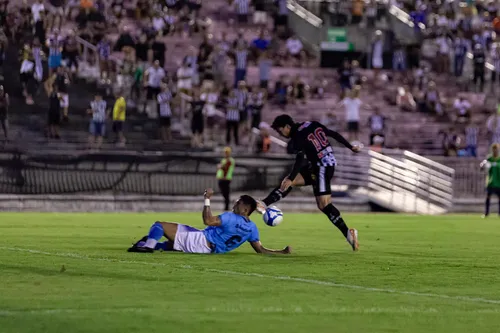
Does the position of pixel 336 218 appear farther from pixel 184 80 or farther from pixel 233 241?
pixel 184 80

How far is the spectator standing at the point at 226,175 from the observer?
36.7 m

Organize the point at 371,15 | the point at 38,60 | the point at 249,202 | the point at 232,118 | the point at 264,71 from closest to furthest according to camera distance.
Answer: the point at 249,202 → the point at 38,60 → the point at 232,118 → the point at 264,71 → the point at 371,15

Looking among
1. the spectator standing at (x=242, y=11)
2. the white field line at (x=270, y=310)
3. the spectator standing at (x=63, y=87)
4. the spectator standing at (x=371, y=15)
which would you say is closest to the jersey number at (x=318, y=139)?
the white field line at (x=270, y=310)

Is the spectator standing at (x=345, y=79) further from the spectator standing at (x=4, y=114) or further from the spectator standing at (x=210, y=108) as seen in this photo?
the spectator standing at (x=4, y=114)

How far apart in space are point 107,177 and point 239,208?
20314 millimetres

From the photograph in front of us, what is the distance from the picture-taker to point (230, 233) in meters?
18.0

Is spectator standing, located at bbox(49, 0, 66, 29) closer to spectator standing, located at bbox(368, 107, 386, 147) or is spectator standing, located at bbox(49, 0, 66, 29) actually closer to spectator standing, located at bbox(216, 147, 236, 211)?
spectator standing, located at bbox(368, 107, 386, 147)

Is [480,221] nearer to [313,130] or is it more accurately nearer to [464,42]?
[313,130]

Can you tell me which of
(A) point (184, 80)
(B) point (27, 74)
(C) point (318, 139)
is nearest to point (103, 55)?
(A) point (184, 80)

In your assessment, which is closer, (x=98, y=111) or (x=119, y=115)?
(x=98, y=111)

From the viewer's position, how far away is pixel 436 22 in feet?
192

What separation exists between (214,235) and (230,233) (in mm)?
340

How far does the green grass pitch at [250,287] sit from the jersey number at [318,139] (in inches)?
59.7

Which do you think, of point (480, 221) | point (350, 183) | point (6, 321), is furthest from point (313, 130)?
point (350, 183)
